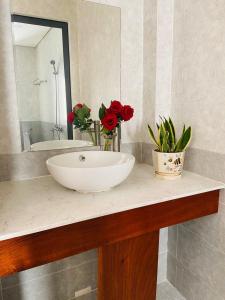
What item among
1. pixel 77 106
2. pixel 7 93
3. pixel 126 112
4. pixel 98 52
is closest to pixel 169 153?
pixel 126 112

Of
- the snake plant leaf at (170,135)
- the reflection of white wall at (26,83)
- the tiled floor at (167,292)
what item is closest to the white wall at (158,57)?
the snake plant leaf at (170,135)

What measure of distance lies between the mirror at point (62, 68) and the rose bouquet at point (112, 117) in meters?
0.10

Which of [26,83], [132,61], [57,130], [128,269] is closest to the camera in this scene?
[128,269]

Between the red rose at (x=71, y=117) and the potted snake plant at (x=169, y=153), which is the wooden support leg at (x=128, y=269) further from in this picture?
the red rose at (x=71, y=117)

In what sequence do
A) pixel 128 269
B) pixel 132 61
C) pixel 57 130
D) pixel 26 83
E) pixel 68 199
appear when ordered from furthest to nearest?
1. pixel 132 61
2. pixel 57 130
3. pixel 26 83
4. pixel 128 269
5. pixel 68 199

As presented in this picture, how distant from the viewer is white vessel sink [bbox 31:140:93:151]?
1164 millimetres

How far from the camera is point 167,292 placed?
4.62 feet

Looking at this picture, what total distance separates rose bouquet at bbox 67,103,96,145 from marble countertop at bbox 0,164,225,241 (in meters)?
0.33

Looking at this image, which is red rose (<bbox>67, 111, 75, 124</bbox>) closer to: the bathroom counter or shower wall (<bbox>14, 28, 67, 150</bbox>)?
shower wall (<bbox>14, 28, 67, 150</bbox>)

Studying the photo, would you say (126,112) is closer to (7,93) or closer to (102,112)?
(102,112)

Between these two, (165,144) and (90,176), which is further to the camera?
(165,144)

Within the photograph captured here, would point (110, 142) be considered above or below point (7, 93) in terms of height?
below

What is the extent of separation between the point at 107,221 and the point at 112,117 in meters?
0.56

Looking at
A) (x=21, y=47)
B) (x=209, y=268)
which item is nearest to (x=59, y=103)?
(x=21, y=47)
